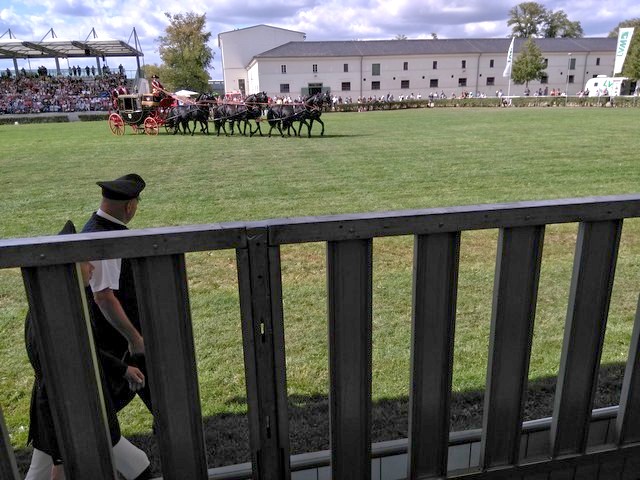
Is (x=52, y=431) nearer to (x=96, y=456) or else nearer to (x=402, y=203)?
(x=96, y=456)

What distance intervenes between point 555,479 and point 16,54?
2669 inches

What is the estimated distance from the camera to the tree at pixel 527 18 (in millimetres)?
88750

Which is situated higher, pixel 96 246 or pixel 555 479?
pixel 96 246

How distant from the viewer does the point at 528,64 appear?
2613 inches

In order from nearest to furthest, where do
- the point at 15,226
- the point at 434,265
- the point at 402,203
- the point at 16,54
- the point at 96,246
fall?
the point at 96,246, the point at 434,265, the point at 15,226, the point at 402,203, the point at 16,54

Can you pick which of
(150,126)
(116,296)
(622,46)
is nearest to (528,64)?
(622,46)

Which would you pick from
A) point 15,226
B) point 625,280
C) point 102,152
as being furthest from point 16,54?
point 625,280

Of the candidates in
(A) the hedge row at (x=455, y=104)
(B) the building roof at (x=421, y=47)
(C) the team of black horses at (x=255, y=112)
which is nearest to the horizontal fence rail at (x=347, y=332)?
(C) the team of black horses at (x=255, y=112)

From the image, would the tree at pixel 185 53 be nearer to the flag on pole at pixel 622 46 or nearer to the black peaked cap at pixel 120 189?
the flag on pole at pixel 622 46

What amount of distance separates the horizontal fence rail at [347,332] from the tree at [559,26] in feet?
335

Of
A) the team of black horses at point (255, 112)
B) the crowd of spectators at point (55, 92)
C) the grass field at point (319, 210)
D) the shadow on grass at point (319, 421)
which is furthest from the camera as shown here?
the crowd of spectators at point (55, 92)

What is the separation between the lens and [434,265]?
1.86 m

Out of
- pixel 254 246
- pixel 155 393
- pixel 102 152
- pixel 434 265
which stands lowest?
pixel 102 152

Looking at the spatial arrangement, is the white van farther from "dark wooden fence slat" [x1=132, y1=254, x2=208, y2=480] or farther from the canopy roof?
"dark wooden fence slat" [x1=132, y1=254, x2=208, y2=480]
